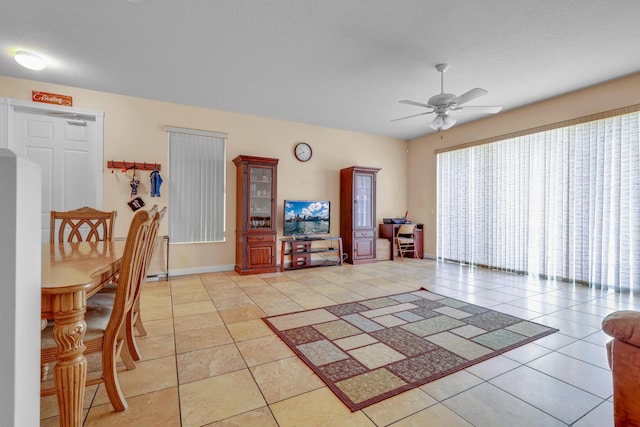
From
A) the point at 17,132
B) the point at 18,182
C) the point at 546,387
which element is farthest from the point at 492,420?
the point at 17,132

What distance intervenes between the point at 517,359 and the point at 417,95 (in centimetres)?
366

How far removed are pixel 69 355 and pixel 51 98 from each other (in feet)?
14.4

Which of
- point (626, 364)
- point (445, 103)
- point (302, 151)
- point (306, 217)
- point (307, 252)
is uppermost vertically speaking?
point (445, 103)

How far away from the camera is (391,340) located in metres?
2.44

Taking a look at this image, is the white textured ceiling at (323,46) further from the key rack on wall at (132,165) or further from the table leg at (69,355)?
the table leg at (69,355)

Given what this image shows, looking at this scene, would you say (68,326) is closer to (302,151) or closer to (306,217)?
(306,217)

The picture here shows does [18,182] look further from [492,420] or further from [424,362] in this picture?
[424,362]

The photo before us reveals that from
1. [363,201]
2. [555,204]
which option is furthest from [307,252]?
[555,204]

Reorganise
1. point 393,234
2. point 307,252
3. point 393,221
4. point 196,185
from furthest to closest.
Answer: point 393,221
point 393,234
point 307,252
point 196,185

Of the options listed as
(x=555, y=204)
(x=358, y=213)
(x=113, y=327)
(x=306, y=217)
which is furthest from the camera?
(x=358, y=213)

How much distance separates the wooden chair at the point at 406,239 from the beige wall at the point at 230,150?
69cm

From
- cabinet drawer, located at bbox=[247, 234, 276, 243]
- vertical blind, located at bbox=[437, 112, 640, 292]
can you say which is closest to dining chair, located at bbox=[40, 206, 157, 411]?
cabinet drawer, located at bbox=[247, 234, 276, 243]

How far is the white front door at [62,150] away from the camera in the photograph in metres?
3.91

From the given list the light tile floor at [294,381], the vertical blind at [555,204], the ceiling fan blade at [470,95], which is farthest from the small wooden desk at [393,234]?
the ceiling fan blade at [470,95]
